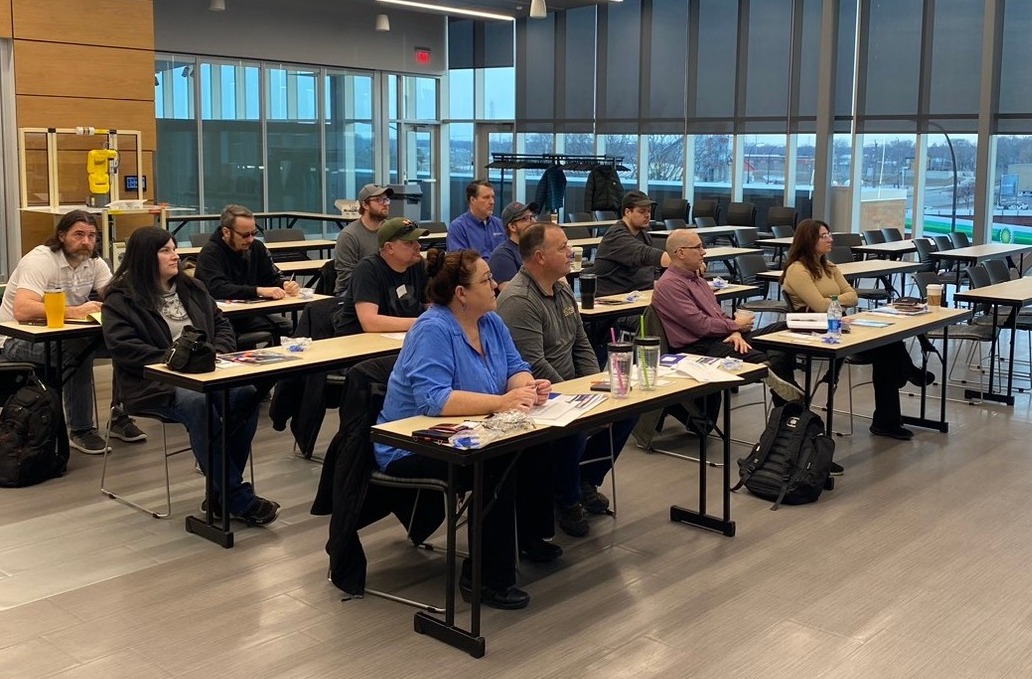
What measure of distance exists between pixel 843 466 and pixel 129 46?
8013 millimetres

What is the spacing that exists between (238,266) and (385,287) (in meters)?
1.48

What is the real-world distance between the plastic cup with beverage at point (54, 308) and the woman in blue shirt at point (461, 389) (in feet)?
7.42

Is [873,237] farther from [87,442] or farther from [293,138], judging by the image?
[87,442]

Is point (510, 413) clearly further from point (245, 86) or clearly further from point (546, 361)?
point (245, 86)

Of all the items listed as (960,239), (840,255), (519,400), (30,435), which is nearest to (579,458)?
(519,400)

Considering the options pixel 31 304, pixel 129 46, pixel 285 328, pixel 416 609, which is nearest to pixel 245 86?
pixel 129 46

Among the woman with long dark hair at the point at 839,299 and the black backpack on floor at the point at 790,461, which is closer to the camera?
the black backpack on floor at the point at 790,461

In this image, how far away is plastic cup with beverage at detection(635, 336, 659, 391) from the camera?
4102mm

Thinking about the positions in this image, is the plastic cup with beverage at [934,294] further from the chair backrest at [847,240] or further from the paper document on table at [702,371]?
the chair backrest at [847,240]

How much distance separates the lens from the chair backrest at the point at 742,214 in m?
14.4

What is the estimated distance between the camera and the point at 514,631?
3570 millimetres

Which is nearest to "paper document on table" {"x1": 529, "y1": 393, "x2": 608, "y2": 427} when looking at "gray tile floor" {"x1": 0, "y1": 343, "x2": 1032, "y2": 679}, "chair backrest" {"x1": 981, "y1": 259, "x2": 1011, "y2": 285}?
"gray tile floor" {"x1": 0, "y1": 343, "x2": 1032, "y2": 679}

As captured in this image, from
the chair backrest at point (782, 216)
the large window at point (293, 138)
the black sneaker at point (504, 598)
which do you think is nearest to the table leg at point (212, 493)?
the black sneaker at point (504, 598)

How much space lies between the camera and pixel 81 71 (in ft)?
32.9
